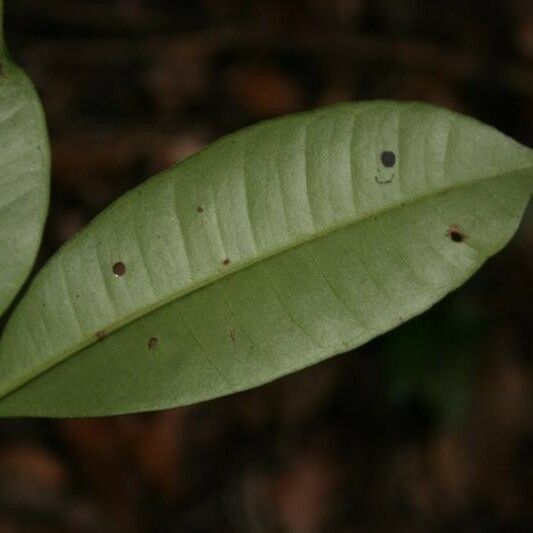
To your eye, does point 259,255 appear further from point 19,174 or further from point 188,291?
point 19,174

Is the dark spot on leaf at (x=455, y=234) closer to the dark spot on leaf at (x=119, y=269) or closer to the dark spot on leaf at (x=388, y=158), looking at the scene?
the dark spot on leaf at (x=388, y=158)

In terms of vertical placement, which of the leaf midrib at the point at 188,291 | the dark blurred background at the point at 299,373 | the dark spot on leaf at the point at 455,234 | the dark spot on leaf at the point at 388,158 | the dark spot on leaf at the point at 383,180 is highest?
the dark spot on leaf at the point at 388,158

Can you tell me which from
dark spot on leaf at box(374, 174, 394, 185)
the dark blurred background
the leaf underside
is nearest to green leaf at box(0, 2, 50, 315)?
the leaf underside

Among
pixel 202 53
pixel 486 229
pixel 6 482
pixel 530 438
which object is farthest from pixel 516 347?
pixel 486 229

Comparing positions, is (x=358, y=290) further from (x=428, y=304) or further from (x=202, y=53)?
(x=202, y=53)

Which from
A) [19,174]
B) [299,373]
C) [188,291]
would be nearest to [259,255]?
[188,291]

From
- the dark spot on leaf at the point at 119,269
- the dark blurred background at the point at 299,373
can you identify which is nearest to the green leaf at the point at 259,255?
the dark spot on leaf at the point at 119,269
